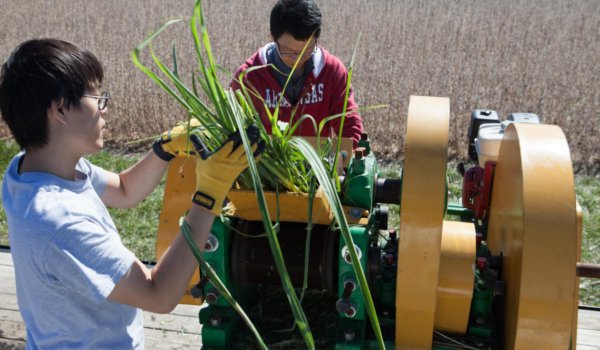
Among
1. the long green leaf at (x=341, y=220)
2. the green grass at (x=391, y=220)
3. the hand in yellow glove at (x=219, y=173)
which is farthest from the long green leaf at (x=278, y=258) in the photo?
the green grass at (x=391, y=220)

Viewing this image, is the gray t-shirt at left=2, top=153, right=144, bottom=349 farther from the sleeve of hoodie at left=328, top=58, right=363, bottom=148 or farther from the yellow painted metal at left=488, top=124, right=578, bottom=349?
the sleeve of hoodie at left=328, top=58, right=363, bottom=148

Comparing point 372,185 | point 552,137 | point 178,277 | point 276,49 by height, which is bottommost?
point 178,277

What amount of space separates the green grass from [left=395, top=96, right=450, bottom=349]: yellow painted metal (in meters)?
1.84

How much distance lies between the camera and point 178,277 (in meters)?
1.51

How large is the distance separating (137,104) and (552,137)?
17.4ft

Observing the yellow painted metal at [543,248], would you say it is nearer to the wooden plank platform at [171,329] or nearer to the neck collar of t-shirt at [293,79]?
the wooden plank platform at [171,329]

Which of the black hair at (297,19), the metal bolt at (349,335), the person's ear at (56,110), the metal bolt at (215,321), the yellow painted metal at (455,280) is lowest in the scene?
the metal bolt at (215,321)

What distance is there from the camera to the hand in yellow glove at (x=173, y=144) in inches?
82.4

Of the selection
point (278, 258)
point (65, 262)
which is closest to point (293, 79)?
point (278, 258)

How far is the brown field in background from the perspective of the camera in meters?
6.33

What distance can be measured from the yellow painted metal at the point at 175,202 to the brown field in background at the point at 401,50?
2.66 meters

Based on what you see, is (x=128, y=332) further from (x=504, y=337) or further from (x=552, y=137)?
(x=552, y=137)

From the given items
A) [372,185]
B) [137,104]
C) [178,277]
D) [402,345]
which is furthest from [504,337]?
[137,104]

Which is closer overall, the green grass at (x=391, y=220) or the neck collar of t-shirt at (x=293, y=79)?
the neck collar of t-shirt at (x=293, y=79)
